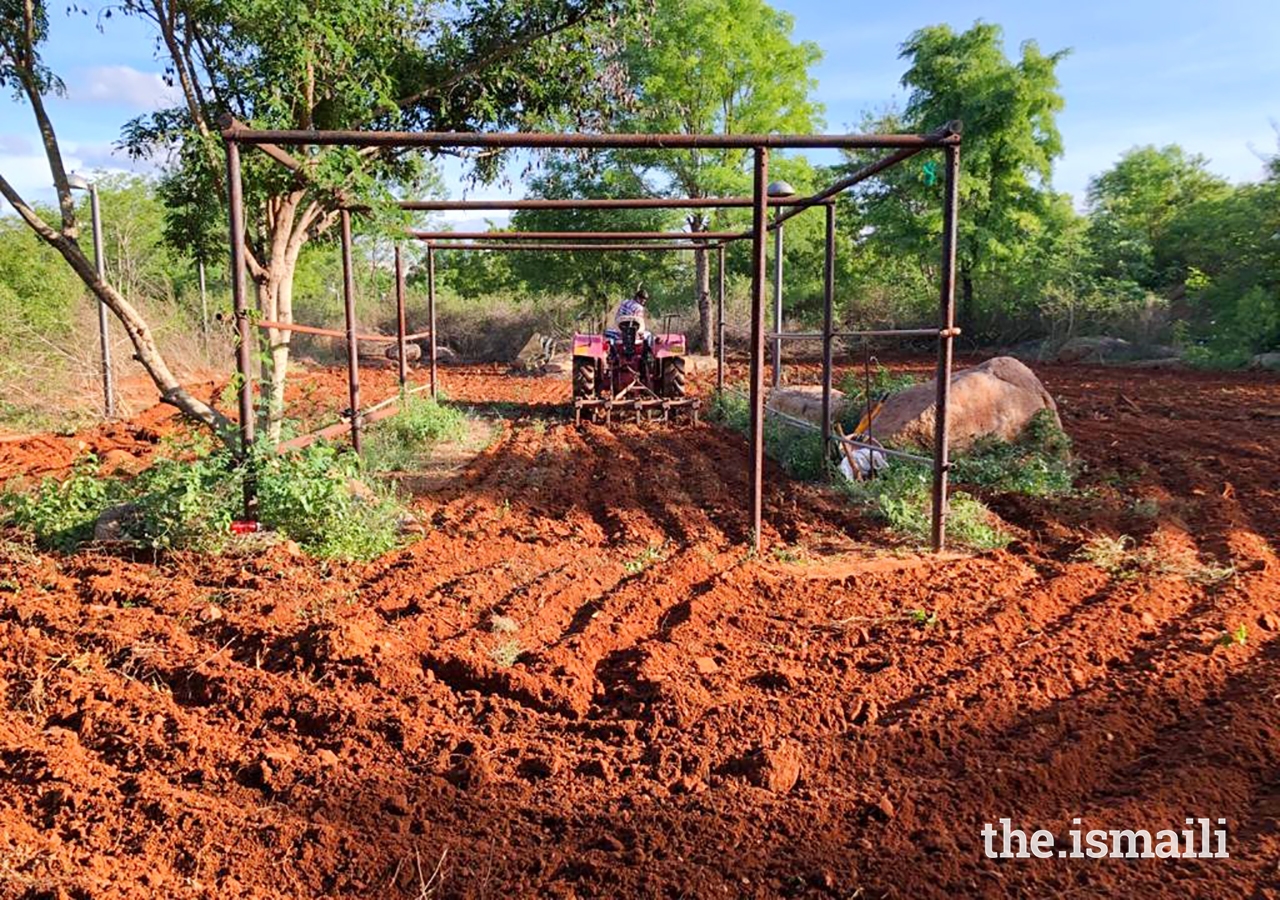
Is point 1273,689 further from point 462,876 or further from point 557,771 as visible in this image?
point 462,876

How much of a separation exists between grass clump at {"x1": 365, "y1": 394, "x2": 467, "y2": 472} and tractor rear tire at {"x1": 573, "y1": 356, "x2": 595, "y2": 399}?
6.48 feet

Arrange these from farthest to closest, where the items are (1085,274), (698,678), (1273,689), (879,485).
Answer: (1085,274) < (879,485) < (698,678) < (1273,689)

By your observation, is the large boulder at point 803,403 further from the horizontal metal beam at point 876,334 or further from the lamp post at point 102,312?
the lamp post at point 102,312

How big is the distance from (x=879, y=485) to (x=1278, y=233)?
18.3 metres

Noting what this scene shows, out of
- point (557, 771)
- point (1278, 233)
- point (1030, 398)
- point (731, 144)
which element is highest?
point (1278, 233)

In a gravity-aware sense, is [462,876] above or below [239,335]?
below

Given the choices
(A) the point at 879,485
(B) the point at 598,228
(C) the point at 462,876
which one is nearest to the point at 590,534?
(A) the point at 879,485

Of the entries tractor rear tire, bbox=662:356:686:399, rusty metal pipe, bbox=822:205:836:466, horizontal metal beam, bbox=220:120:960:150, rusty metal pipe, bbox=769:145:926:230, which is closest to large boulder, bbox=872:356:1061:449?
rusty metal pipe, bbox=822:205:836:466

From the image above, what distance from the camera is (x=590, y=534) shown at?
6020mm

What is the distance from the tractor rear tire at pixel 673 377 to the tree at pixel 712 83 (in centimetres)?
875

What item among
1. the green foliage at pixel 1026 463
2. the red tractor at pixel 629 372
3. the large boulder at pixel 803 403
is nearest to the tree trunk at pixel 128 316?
the green foliage at pixel 1026 463

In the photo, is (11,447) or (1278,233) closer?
(11,447)

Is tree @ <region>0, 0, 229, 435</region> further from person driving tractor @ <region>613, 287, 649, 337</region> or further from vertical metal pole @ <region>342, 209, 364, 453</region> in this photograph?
person driving tractor @ <region>613, 287, 649, 337</region>

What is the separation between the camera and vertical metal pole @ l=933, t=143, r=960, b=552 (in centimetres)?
518
